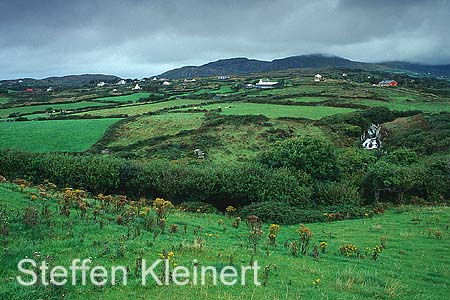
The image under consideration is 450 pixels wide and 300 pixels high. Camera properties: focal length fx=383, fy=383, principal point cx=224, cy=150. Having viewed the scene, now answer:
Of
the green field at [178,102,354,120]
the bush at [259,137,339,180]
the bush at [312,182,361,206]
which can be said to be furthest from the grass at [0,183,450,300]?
the green field at [178,102,354,120]

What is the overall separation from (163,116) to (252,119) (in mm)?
19089

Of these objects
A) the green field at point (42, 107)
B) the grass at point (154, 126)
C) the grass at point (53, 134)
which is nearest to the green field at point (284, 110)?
the grass at point (154, 126)

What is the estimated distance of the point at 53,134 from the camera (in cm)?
6681

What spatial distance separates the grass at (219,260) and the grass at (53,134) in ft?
140

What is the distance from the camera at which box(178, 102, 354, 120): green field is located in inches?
3110

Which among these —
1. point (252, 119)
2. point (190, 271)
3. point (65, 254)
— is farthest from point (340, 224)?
point (252, 119)

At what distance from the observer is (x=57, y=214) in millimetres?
17672

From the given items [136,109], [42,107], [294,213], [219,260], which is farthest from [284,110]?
[219,260]

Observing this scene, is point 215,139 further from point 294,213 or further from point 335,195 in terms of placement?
point 294,213

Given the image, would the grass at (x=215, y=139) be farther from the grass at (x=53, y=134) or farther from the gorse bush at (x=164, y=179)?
the gorse bush at (x=164, y=179)

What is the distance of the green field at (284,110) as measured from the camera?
79.0 metres

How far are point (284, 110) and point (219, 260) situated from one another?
239 ft

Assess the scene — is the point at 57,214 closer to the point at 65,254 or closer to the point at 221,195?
the point at 65,254

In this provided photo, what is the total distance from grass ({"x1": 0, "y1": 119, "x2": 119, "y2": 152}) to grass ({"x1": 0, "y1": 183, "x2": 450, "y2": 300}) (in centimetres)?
4265
